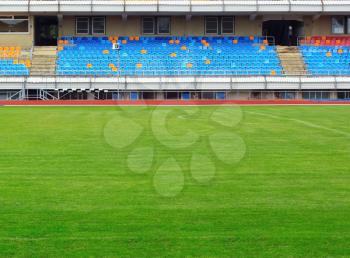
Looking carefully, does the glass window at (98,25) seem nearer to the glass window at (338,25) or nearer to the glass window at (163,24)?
the glass window at (163,24)

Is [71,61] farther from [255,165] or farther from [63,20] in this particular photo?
A: [255,165]

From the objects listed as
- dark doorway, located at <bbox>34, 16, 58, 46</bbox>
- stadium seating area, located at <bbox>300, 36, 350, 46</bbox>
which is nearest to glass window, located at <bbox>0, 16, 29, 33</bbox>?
dark doorway, located at <bbox>34, 16, 58, 46</bbox>

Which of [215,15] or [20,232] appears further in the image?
[215,15]

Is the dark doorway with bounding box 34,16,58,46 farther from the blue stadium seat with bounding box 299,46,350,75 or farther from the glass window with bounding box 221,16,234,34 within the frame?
the blue stadium seat with bounding box 299,46,350,75

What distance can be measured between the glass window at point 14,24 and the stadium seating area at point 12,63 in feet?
7.64

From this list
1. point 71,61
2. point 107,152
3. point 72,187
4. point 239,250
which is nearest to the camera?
point 239,250

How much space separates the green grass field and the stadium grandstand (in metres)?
25.8

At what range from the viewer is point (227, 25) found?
51.5m

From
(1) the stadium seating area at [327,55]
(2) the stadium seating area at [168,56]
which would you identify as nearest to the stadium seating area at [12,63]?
(2) the stadium seating area at [168,56]

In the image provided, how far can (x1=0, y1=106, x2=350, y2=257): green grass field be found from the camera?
6531mm

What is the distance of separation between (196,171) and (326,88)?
33164mm

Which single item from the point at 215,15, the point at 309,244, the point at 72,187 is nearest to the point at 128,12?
the point at 215,15

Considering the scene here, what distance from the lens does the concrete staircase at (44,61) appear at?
4488cm

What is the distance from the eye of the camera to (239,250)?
249 inches
